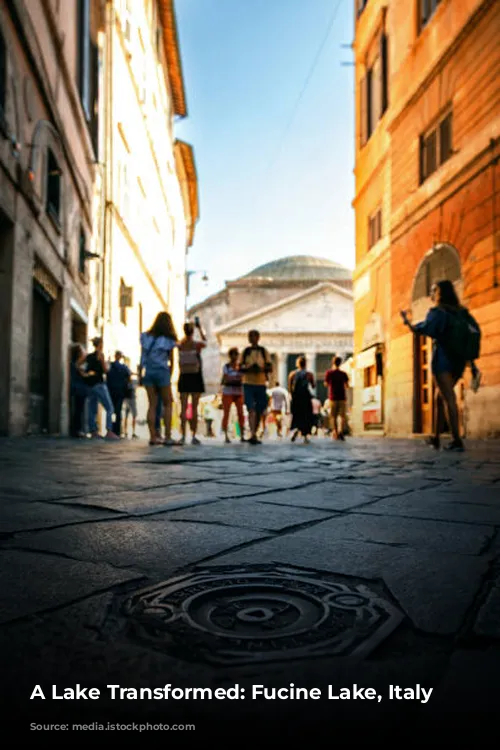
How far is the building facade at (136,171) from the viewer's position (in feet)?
50.1

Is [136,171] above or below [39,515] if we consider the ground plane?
above

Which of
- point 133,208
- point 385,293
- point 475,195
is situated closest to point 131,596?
point 475,195

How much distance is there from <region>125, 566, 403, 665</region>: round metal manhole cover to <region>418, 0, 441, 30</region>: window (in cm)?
1393

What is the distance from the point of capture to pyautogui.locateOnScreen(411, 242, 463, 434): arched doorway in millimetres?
11984

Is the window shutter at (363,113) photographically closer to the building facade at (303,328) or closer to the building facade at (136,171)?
the building facade at (136,171)

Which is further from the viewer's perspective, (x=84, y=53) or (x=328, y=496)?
(x=84, y=53)

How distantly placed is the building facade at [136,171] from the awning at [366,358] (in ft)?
21.0

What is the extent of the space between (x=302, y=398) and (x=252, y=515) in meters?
8.28

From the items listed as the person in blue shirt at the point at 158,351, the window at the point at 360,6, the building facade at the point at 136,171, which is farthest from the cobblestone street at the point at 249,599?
the window at the point at 360,6

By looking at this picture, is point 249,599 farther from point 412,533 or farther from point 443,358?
point 443,358

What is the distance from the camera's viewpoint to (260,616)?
1.11 meters

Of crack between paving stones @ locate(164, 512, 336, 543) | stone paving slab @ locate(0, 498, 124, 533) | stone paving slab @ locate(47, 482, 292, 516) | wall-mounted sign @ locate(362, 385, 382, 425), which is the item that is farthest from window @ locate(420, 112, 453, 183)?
stone paving slab @ locate(0, 498, 124, 533)

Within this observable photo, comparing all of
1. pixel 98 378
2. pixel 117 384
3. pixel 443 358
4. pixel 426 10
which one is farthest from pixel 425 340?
pixel 426 10

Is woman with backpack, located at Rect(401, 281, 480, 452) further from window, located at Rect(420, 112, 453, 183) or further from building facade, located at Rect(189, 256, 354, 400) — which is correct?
building facade, located at Rect(189, 256, 354, 400)
